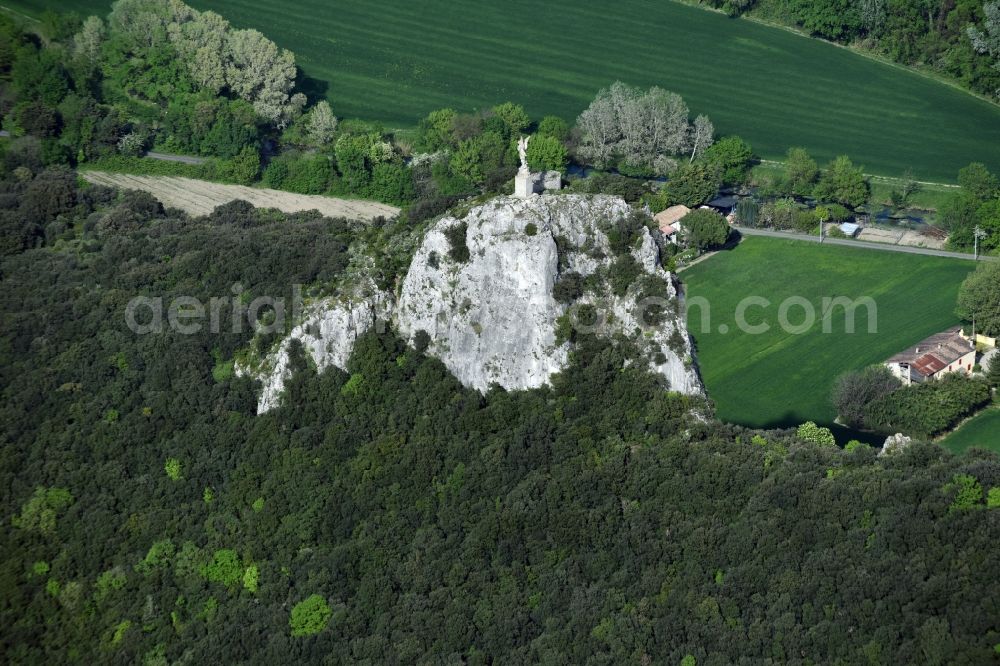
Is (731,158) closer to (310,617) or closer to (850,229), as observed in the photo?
(850,229)


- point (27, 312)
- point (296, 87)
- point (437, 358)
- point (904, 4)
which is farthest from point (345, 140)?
point (904, 4)

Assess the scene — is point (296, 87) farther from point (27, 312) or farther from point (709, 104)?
point (27, 312)

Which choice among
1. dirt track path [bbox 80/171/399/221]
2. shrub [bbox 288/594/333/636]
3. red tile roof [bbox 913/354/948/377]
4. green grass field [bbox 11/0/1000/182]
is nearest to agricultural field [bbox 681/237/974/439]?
red tile roof [bbox 913/354/948/377]

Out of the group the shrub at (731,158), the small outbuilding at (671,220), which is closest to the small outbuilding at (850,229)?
the shrub at (731,158)

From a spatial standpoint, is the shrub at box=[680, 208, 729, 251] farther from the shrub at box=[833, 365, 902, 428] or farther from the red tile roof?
the shrub at box=[833, 365, 902, 428]

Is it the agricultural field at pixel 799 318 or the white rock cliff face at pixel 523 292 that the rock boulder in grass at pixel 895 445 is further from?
the agricultural field at pixel 799 318
